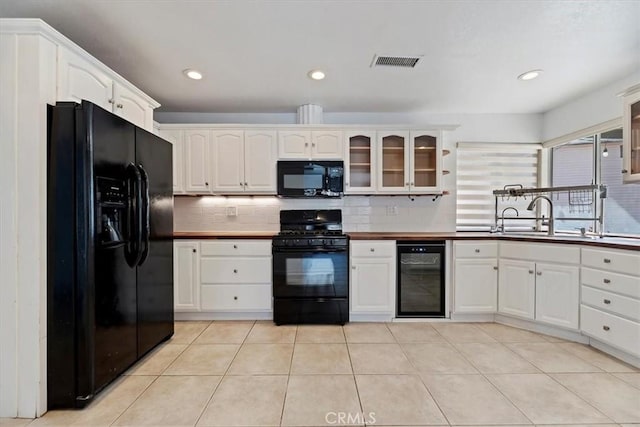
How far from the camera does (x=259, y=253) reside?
301 cm

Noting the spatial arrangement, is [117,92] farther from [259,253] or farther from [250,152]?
[259,253]

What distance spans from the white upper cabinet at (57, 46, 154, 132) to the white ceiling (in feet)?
1.02

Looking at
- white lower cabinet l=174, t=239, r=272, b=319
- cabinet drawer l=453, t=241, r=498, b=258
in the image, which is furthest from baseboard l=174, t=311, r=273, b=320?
cabinet drawer l=453, t=241, r=498, b=258

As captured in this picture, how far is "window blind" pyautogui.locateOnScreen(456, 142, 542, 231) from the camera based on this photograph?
3.65m

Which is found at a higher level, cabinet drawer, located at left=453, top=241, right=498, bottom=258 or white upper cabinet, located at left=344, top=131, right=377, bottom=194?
white upper cabinet, located at left=344, top=131, right=377, bottom=194

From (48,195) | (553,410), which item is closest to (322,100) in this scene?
(48,195)

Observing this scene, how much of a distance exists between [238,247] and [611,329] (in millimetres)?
3160

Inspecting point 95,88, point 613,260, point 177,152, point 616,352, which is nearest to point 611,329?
point 616,352

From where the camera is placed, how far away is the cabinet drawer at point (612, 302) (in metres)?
2.09

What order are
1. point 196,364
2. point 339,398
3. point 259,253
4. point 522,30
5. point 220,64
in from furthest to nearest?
1. point 259,253
2. point 220,64
3. point 196,364
4. point 522,30
5. point 339,398

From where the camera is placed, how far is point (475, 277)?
2953 millimetres

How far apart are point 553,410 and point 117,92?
135 inches

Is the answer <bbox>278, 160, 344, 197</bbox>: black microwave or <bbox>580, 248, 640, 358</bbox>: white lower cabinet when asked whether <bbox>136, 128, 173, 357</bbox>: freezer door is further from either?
<bbox>580, 248, 640, 358</bbox>: white lower cabinet

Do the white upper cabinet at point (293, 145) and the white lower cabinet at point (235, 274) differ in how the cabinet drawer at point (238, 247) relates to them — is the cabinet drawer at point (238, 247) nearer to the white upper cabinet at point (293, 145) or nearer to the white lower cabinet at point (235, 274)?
the white lower cabinet at point (235, 274)
